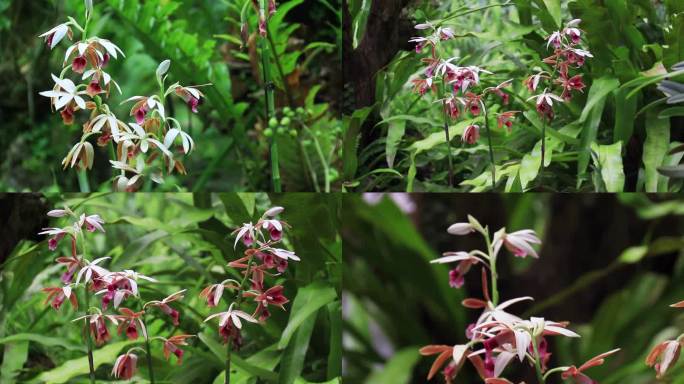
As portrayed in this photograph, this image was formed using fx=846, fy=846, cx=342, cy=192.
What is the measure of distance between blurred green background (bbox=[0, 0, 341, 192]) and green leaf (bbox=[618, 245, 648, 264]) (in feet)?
2.29

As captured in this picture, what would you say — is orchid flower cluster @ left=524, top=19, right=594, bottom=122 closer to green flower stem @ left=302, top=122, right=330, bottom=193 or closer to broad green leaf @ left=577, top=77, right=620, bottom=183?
broad green leaf @ left=577, top=77, right=620, bottom=183

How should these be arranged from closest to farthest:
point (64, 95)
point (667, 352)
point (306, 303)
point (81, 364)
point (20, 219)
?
1. point (667, 352)
2. point (64, 95)
3. point (306, 303)
4. point (81, 364)
5. point (20, 219)

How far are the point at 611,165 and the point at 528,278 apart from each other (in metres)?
0.41

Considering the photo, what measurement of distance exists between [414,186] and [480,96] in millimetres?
230

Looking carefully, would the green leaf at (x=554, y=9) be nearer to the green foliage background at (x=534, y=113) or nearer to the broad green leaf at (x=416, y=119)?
the green foliage background at (x=534, y=113)

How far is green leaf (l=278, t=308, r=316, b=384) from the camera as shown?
5.61 ft

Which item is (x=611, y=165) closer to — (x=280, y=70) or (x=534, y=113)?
(x=534, y=113)

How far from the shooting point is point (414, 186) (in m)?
1.77

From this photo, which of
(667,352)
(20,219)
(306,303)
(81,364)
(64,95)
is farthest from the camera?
(20,219)

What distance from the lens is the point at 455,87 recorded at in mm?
1709

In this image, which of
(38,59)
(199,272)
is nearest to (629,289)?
(199,272)

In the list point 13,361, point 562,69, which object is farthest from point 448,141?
point 13,361

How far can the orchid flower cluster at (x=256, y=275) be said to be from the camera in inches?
63.6

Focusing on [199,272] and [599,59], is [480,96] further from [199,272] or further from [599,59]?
[199,272]
